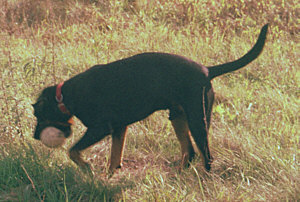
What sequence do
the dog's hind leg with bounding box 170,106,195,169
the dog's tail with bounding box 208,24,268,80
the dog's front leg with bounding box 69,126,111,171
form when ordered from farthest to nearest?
the dog's hind leg with bounding box 170,106,195,169
the dog's tail with bounding box 208,24,268,80
the dog's front leg with bounding box 69,126,111,171

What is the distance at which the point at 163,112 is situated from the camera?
432 centimetres

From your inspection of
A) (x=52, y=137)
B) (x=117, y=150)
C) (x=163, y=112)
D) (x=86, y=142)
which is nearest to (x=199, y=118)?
(x=117, y=150)

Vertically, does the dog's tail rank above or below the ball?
above

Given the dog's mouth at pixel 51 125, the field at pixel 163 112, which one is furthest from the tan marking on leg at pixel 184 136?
the dog's mouth at pixel 51 125

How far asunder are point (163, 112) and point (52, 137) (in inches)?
55.2

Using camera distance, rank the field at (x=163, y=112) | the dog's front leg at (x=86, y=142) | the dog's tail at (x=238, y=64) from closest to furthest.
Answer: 1. the field at (x=163, y=112)
2. the dog's front leg at (x=86, y=142)
3. the dog's tail at (x=238, y=64)

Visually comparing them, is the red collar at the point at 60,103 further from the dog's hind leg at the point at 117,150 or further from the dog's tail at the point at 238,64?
the dog's tail at the point at 238,64

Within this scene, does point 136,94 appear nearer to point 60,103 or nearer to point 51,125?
point 60,103

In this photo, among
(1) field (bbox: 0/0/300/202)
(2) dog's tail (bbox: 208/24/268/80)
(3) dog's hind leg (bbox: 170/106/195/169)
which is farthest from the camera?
(3) dog's hind leg (bbox: 170/106/195/169)

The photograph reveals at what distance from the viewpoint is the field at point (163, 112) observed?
295 centimetres

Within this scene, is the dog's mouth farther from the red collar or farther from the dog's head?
the red collar

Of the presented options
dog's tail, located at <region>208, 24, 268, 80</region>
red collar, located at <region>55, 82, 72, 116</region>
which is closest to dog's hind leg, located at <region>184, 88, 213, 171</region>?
dog's tail, located at <region>208, 24, 268, 80</region>

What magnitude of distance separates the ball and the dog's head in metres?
0.07

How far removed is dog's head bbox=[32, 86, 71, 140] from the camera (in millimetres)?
3418
